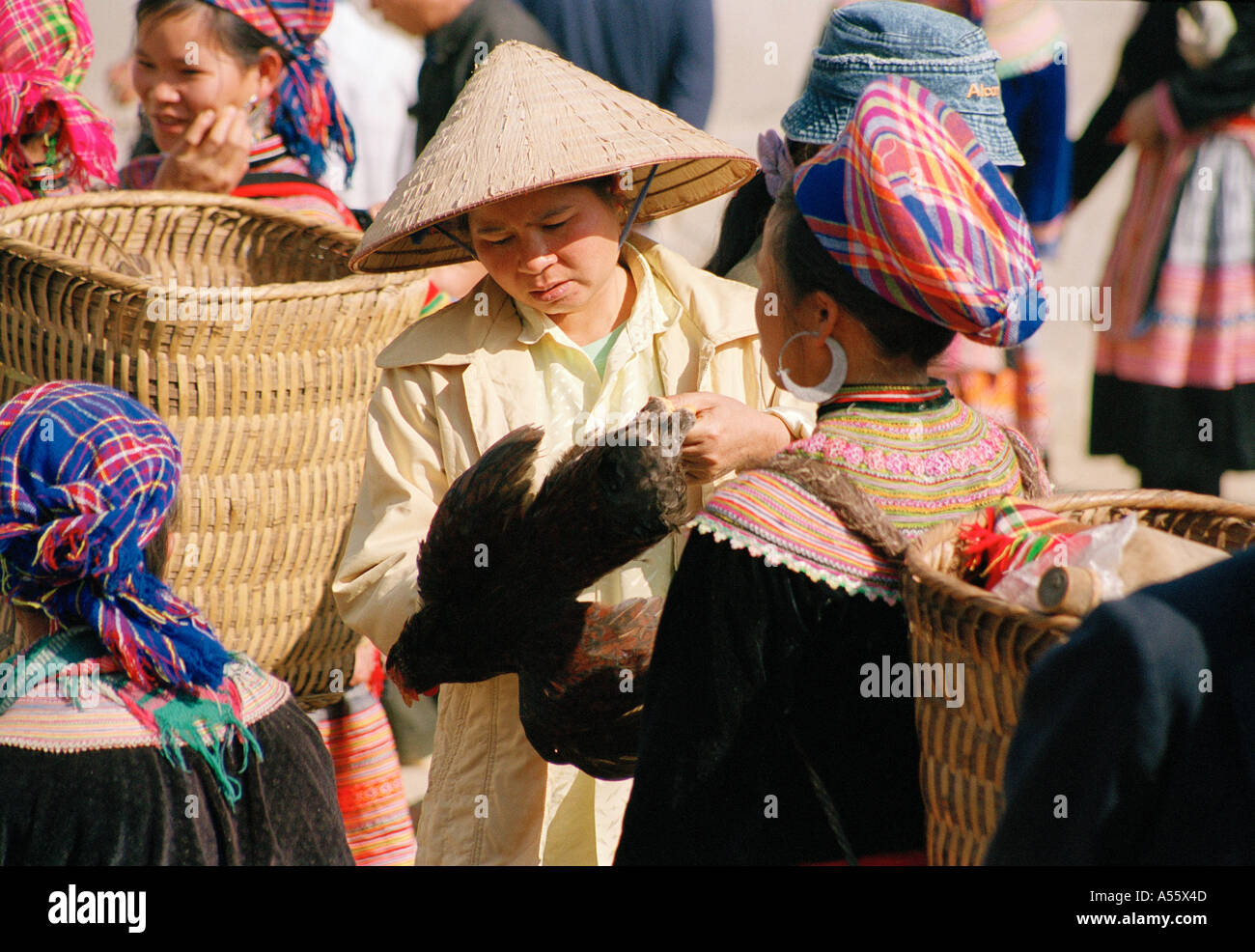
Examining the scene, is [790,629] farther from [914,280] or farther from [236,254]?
[236,254]

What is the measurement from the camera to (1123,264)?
14.6ft

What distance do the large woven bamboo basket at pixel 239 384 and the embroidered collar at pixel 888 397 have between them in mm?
1267

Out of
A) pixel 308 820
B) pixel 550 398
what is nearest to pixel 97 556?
pixel 308 820

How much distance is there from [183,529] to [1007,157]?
1.71m

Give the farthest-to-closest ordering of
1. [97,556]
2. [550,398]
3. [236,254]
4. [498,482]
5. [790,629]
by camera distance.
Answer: [236,254], [550,398], [498,482], [97,556], [790,629]

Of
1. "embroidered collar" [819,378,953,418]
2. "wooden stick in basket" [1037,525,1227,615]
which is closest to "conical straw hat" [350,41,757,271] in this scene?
"embroidered collar" [819,378,953,418]

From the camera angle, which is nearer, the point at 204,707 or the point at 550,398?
Answer: the point at 204,707

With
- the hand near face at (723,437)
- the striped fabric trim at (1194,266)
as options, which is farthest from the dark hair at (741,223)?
the striped fabric trim at (1194,266)

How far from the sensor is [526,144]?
7.02 ft

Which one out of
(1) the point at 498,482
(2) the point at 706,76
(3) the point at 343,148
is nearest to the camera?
(1) the point at 498,482

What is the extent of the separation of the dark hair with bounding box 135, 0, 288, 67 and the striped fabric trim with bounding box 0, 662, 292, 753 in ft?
6.77

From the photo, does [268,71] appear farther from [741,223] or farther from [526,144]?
[526,144]

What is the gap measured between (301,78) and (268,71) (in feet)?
0.27

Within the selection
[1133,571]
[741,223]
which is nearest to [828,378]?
[1133,571]
